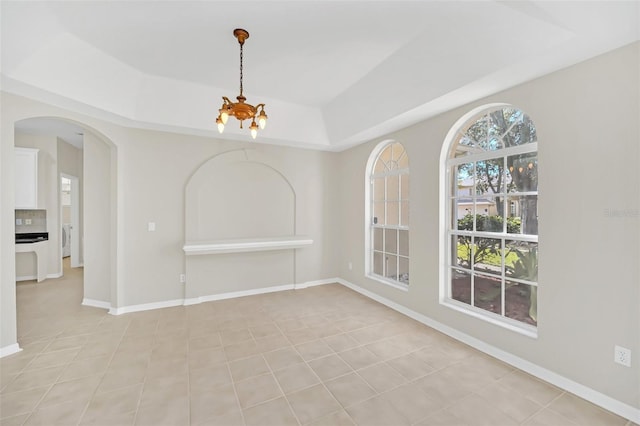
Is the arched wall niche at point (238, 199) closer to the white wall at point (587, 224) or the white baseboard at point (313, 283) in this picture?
the white baseboard at point (313, 283)

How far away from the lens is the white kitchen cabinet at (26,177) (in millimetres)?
5070

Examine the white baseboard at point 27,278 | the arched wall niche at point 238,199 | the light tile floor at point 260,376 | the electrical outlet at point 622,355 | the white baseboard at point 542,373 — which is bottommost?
the light tile floor at point 260,376

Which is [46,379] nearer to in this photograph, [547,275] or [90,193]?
[90,193]

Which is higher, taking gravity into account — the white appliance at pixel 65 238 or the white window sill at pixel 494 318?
the white appliance at pixel 65 238

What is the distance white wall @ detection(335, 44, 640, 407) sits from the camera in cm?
185

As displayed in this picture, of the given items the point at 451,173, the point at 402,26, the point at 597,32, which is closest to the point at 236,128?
the point at 402,26

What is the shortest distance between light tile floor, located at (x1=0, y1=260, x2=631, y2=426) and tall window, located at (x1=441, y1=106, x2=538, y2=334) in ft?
1.80

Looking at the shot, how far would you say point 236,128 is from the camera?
13.2 feet

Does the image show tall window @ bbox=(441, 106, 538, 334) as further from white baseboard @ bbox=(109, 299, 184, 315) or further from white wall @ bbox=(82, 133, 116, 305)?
white wall @ bbox=(82, 133, 116, 305)

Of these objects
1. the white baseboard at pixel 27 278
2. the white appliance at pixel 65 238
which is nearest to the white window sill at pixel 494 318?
the white baseboard at pixel 27 278

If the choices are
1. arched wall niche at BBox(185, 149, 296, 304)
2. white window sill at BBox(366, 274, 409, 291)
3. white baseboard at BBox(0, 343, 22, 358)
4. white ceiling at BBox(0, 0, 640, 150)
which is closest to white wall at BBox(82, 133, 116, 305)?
white ceiling at BBox(0, 0, 640, 150)

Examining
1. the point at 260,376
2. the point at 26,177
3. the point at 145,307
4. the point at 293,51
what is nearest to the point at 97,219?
the point at 145,307

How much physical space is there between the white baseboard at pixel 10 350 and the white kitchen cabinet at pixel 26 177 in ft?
12.5

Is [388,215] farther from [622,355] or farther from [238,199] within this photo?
[622,355]
